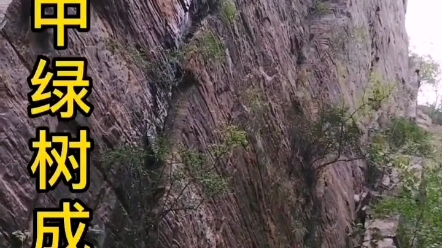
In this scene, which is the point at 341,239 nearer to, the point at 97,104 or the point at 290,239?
the point at 290,239

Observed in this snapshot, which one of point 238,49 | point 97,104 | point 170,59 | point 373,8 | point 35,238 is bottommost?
point 35,238

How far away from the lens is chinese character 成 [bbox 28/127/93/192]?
4.38 m

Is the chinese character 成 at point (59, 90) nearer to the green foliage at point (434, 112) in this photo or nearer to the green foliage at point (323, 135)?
the green foliage at point (323, 135)

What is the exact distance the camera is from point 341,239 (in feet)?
33.3

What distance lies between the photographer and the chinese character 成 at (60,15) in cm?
458

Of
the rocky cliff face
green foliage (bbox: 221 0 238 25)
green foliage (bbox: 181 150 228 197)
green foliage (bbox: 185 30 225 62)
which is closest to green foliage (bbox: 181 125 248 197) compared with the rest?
green foliage (bbox: 181 150 228 197)

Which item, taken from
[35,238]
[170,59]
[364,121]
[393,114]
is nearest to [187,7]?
[170,59]

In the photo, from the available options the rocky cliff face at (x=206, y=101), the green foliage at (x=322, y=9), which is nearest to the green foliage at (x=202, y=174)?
the rocky cliff face at (x=206, y=101)

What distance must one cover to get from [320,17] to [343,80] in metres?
1.38

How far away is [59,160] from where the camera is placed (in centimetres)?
435

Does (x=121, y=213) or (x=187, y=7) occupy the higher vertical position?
(x=187, y=7)

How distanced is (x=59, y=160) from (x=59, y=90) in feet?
1.71

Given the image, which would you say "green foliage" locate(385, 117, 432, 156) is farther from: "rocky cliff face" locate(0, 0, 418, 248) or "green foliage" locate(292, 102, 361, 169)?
"green foliage" locate(292, 102, 361, 169)

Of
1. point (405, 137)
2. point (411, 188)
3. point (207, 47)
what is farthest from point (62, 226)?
point (405, 137)
